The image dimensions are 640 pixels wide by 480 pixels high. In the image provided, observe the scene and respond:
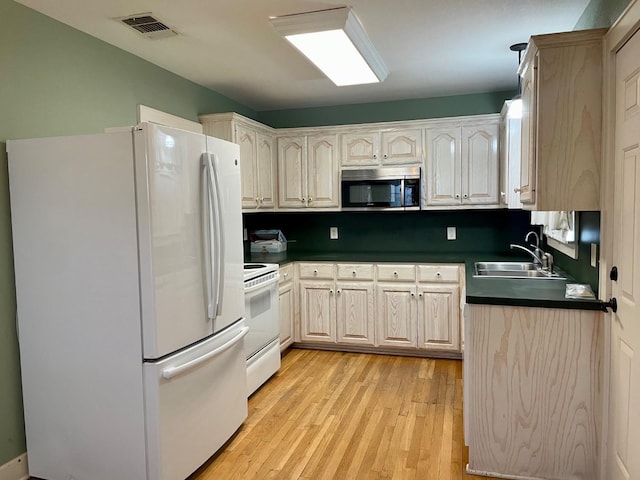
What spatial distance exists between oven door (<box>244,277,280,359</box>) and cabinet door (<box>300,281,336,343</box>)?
1.96 feet

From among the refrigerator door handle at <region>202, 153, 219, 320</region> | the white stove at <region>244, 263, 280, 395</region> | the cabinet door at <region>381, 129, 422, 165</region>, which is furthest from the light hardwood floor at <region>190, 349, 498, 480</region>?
the cabinet door at <region>381, 129, 422, 165</region>

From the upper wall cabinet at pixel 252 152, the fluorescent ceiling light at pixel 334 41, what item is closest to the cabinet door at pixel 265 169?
the upper wall cabinet at pixel 252 152

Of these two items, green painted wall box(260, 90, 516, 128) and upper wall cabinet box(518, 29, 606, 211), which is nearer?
upper wall cabinet box(518, 29, 606, 211)

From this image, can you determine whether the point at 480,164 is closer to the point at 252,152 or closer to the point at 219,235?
the point at 252,152

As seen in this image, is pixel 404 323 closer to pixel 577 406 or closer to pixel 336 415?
pixel 336 415

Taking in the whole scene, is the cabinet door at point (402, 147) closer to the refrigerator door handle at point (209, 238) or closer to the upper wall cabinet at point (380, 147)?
the upper wall cabinet at point (380, 147)

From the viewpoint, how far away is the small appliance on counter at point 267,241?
473 cm

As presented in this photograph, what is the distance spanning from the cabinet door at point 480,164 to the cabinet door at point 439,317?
0.89 m

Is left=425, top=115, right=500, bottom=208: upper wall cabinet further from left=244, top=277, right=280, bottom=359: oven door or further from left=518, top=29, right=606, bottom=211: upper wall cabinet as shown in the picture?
left=518, top=29, right=606, bottom=211: upper wall cabinet

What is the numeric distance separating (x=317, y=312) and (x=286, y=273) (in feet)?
1.64

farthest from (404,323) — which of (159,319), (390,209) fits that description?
(159,319)

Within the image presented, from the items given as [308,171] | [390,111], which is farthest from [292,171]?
[390,111]

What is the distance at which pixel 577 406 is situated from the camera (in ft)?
7.00

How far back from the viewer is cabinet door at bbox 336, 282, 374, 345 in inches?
163
